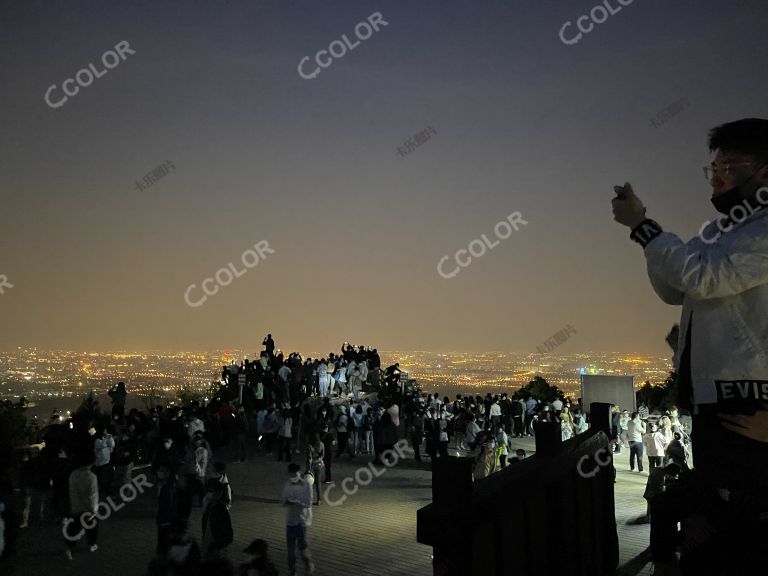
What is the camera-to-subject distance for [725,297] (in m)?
2.19

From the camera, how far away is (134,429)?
18.2 metres

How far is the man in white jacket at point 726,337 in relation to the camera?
2080 mm

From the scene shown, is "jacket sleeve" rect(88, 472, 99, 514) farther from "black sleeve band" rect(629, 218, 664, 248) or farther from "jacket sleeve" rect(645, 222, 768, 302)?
"jacket sleeve" rect(645, 222, 768, 302)

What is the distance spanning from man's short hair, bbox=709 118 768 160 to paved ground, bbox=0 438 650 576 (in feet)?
16.2

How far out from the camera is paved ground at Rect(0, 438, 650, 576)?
10.1 m

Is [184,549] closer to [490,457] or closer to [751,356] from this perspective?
[751,356]

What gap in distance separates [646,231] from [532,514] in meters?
1.84

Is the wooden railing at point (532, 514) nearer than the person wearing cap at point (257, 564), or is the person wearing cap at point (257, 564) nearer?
the wooden railing at point (532, 514)

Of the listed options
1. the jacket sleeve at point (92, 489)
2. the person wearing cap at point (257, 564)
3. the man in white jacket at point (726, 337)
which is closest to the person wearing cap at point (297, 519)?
the person wearing cap at point (257, 564)

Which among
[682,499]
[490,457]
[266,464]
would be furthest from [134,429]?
→ [682,499]

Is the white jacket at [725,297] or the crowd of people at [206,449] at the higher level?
the white jacket at [725,297]

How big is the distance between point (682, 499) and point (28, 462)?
1352cm

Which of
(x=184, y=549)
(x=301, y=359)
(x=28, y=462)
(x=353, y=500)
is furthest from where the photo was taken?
(x=301, y=359)

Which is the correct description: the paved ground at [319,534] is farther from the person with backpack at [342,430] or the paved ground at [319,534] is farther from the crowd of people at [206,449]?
the person with backpack at [342,430]
